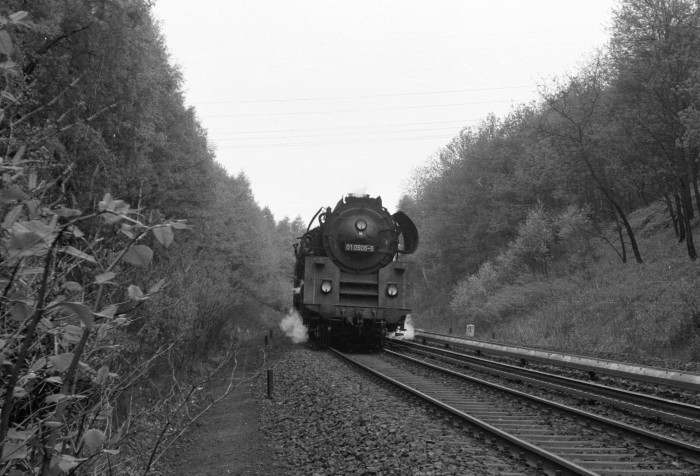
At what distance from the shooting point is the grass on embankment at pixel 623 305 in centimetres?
1770

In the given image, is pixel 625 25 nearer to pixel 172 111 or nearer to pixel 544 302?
pixel 544 302

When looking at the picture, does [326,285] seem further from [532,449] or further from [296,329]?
[532,449]

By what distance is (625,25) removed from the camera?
25234 mm

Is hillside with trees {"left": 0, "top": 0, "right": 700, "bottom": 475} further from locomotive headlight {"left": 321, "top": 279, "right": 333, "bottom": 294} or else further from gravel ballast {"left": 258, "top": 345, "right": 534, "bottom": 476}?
locomotive headlight {"left": 321, "top": 279, "right": 333, "bottom": 294}

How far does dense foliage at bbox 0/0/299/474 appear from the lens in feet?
5.13

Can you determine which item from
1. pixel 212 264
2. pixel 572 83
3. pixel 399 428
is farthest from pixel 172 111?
pixel 399 428

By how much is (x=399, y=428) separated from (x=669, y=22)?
23.1 metres

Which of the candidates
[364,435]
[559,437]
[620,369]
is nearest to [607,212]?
[620,369]

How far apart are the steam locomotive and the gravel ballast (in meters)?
4.53

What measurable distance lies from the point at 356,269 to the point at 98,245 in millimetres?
11468

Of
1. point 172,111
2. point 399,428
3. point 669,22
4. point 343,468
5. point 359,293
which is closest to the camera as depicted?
point 343,468

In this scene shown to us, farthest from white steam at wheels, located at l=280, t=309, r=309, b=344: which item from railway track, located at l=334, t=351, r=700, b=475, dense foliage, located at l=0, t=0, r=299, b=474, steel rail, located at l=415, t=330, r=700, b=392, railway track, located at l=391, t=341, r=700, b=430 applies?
railway track, located at l=334, t=351, r=700, b=475

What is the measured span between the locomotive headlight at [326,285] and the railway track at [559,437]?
5.66m

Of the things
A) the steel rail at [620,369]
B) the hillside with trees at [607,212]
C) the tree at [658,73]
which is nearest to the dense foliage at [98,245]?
the steel rail at [620,369]
